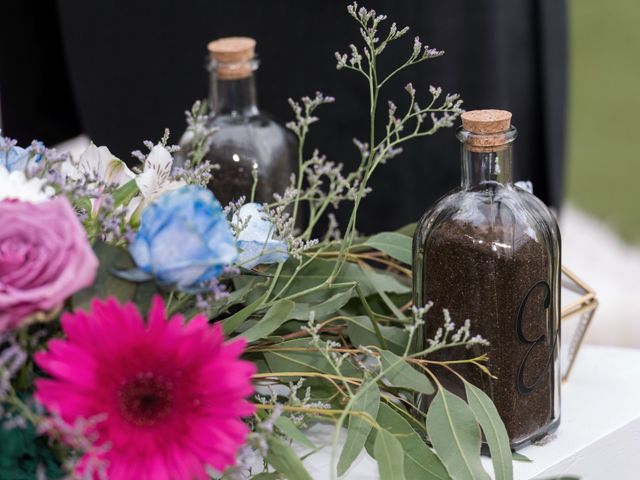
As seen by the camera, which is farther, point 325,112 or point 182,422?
point 325,112

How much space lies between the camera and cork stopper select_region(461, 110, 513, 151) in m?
0.68

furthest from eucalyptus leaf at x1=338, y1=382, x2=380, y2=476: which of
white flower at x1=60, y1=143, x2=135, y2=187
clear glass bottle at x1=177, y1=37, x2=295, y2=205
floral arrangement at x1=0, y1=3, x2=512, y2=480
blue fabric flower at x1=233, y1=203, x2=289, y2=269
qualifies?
clear glass bottle at x1=177, y1=37, x2=295, y2=205

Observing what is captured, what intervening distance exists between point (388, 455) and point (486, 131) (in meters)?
0.23

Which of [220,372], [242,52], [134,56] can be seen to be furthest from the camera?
[134,56]

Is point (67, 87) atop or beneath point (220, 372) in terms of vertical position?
beneath

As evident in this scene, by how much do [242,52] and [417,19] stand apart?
590mm

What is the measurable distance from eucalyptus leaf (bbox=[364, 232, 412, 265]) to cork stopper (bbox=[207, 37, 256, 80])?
254 mm

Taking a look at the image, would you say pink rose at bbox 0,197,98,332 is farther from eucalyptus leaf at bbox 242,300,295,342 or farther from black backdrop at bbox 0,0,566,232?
black backdrop at bbox 0,0,566,232

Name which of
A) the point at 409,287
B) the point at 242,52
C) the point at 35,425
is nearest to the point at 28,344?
the point at 35,425

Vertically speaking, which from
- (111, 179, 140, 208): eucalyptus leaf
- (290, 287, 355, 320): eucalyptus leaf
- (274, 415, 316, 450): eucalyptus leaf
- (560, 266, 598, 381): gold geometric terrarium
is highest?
(111, 179, 140, 208): eucalyptus leaf

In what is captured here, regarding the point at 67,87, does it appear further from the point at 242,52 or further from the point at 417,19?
the point at 242,52

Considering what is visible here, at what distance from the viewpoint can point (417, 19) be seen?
149 centimetres

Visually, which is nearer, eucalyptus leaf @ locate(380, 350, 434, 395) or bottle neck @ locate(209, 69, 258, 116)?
eucalyptus leaf @ locate(380, 350, 434, 395)

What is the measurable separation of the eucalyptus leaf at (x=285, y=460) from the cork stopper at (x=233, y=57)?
1.54 feet
